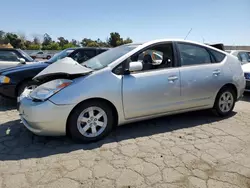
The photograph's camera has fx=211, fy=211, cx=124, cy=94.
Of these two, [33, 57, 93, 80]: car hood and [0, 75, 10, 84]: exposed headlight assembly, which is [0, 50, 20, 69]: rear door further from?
[33, 57, 93, 80]: car hood

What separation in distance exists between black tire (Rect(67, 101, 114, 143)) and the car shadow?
0.28 feet

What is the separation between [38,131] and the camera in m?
2.99

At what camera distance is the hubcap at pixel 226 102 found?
169 inches

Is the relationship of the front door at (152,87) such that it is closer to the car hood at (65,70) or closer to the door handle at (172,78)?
the door handle at (172,78)

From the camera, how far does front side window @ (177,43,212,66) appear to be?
3859 millimetres

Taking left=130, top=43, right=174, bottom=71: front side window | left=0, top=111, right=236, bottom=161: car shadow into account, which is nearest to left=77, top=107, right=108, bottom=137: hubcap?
left=0, top=111, right=236, bottom=161: car shadow

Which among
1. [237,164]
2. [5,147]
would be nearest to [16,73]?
[5,147]

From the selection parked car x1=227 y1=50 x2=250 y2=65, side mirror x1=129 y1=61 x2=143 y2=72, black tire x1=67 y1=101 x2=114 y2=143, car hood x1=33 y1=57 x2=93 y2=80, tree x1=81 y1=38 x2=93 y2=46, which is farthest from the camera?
tree x1=81 y1=38 x2=93 y2=46

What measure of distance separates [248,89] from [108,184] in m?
5.75

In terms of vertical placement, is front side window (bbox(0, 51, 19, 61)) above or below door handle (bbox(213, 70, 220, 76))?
above

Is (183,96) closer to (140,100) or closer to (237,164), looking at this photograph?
(140,100)

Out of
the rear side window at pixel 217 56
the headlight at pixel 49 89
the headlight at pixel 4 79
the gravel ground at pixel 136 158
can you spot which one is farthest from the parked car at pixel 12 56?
the rear side window at pixel 217 56

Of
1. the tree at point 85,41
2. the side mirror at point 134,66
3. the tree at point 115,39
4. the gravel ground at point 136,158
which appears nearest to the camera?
the gravel ground at point 136,158

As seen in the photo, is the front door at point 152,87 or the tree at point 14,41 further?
the tree at point 14,41
